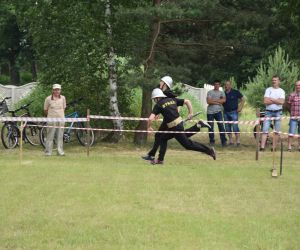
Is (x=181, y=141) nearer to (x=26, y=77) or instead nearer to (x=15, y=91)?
(x=15, y=91)

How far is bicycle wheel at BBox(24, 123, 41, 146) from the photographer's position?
18812 millimetres

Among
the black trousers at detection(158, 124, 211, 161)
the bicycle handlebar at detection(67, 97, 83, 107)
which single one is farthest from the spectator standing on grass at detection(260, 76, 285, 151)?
the bicycle handlebar at detection(67, 97, 83, 107)

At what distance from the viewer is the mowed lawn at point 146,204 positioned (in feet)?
23.2

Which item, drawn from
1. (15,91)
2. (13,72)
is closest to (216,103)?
(15,91)

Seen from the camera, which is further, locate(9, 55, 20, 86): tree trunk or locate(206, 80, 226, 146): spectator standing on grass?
locate(9, 55, 20, 86): tree trunk

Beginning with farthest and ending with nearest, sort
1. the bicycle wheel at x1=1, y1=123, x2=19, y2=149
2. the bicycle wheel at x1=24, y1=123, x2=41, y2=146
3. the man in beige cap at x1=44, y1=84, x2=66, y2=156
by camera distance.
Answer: the bicycle wheel at x1=24, y1=123, x2=41, y2=146 < the bicycle wheel at x1=1, y1=123, x2=19, y2=149 < the man in beige cap at x1=44, y1=84, x2=66, y2=156

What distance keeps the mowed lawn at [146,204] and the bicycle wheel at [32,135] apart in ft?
12.4

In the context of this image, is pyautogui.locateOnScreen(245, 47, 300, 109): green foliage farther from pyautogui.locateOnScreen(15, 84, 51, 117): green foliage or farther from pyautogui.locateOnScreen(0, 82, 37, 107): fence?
pyautogui.locateOnScreen(0, 82, 37, 107): fence

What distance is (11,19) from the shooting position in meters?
63.2

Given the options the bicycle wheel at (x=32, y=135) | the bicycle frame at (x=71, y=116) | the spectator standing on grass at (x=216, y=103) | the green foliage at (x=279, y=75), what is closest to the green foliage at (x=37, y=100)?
the bicycle wheel at (x=32, y=135)

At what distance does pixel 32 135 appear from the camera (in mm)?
19344

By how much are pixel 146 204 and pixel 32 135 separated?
10.7 metres

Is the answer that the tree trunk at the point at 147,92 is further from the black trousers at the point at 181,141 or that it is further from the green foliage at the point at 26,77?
the green foliage at the point at 26,77

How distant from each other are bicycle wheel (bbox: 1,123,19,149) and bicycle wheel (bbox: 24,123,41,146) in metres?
0.92
